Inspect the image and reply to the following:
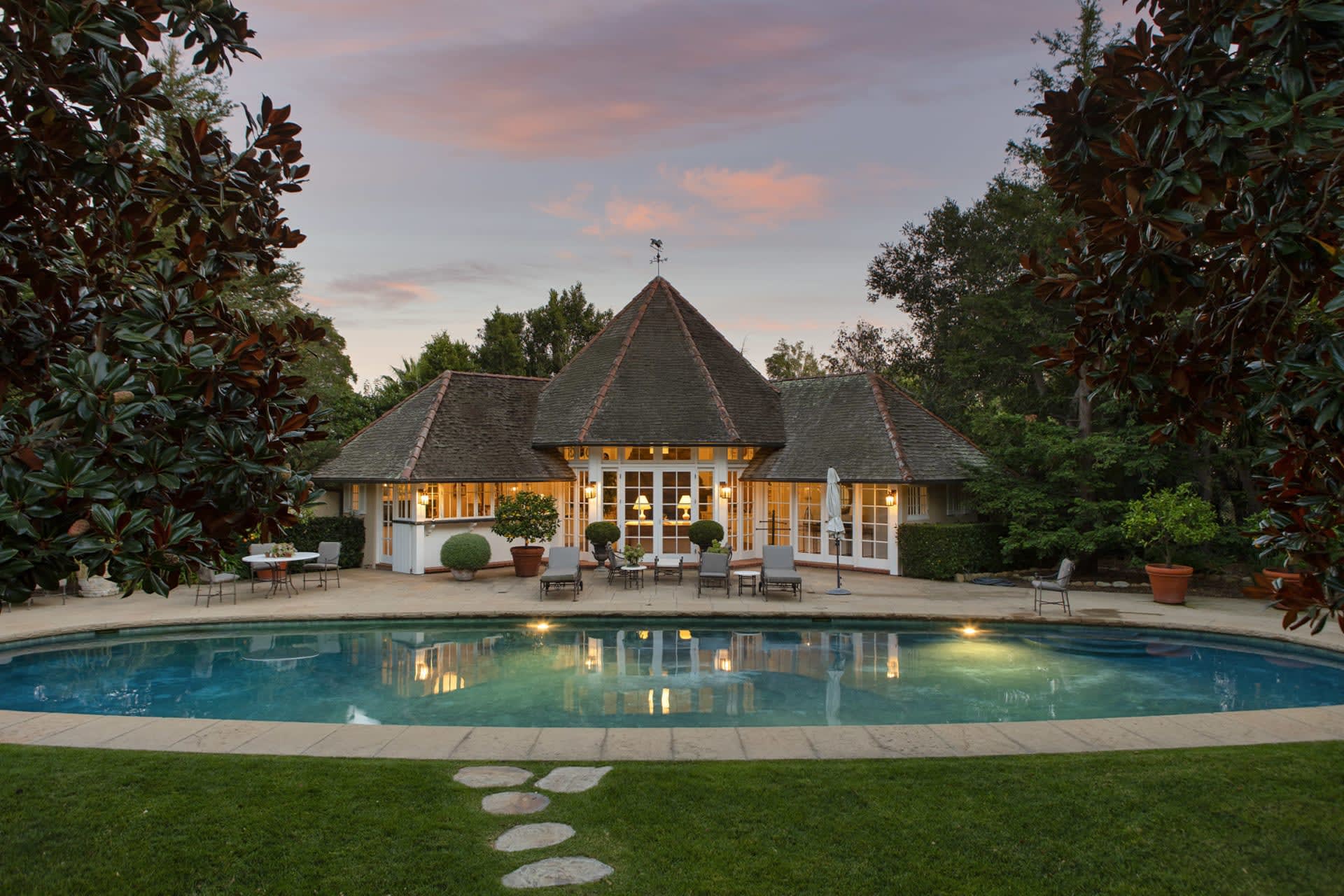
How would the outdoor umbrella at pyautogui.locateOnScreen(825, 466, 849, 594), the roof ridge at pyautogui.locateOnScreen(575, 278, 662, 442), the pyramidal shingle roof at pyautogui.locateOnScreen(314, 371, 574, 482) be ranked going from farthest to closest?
the roof ridge at pyautogui.locateOnScreen(575, 278, 662, 442) → the pyramidal shingle roof at pyautogui.locateOnScreen(314, 371, 574, 482) → the outdoor umbrella at pyautogui.locateOnScreen(825, 466, 849, 594)

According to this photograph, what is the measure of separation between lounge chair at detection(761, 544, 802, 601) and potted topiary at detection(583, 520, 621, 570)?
4.29m

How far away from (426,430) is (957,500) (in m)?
14.0

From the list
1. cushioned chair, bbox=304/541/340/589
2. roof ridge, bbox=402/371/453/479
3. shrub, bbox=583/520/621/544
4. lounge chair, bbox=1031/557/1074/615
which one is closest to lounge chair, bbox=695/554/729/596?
shrub, bbox=583/520/621/544

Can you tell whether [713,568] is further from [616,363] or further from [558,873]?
[558,873]

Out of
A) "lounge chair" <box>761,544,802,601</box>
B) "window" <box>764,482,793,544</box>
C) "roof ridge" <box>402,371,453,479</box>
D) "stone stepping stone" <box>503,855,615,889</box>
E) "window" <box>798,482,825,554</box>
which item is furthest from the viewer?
"window" <box>764,482,793,544</box>

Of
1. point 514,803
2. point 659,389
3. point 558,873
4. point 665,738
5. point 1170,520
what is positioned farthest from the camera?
point 659,389

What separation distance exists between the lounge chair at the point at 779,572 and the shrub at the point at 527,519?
17.4 feet

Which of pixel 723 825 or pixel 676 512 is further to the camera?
pixel 676 512

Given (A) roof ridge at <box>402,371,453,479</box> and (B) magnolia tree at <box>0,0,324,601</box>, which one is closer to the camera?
(B) magnolia tree at <box>0,0,324,601</box>

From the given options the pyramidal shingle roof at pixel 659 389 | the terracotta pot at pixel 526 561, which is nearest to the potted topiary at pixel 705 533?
the pyramidal shingle roof at pixel 659 389

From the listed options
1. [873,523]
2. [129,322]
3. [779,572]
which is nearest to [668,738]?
[129,322]

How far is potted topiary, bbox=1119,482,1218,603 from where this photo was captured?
14812 millimetres

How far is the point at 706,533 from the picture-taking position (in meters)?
19.1

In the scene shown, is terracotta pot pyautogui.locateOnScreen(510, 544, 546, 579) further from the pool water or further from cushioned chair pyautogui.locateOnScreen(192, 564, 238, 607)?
cushioned chair pyautogui.locateOnScreen(192, 564, 238, 607)
